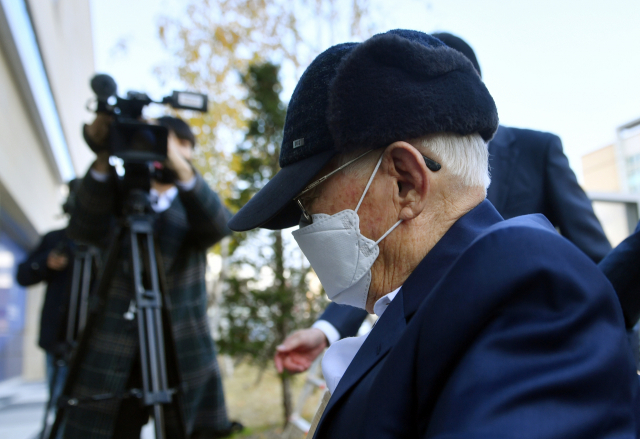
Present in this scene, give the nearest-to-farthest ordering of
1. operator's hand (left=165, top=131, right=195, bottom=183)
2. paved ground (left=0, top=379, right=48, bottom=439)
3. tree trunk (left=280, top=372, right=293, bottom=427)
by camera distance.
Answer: operator's hand (left=165, top=131, right=195, bottom=183) < paved ground (left=0, top=379, right=48, bottom=439) < tree trunk (left=280, top=372, right=293, bottom=427)

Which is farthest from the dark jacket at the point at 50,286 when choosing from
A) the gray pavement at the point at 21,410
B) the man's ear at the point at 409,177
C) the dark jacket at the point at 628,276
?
the dark jacket at the point at 628,276

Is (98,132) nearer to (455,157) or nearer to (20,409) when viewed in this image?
(455,157)

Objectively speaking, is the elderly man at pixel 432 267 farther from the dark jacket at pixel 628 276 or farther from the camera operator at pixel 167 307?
the camera operator at pixel 167 307

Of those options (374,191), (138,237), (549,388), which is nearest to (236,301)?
(138,237)

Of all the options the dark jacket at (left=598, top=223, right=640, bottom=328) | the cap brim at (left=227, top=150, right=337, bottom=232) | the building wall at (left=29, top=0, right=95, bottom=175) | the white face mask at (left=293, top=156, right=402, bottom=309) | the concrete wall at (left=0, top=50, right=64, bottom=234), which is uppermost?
the building wall at (left=29, top=0, right=95, bottom=175)

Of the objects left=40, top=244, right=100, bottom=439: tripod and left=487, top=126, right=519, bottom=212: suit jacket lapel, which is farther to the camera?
left=40, top=244, right=100, bottom=439: tripod

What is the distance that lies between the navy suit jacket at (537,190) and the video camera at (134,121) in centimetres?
122

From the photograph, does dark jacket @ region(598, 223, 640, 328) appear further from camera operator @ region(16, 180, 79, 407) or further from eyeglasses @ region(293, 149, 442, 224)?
camera operator @ region(16, 180, 79, 407)

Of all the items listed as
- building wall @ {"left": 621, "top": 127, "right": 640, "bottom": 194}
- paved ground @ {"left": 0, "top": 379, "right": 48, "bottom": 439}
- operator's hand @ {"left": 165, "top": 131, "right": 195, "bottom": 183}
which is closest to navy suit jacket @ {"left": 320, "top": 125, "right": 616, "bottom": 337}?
operator's hand @ {"left": 165, "top": 131, "right": 195, "bottom": 183}

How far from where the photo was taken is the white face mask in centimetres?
110

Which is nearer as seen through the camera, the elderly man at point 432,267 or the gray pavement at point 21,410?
the elderly man at point 432,267

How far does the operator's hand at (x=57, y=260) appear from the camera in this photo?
13.0ft

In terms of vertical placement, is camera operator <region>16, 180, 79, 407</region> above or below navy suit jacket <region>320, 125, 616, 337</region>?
below

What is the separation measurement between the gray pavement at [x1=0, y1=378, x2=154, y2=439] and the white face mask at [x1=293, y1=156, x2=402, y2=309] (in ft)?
11.0
